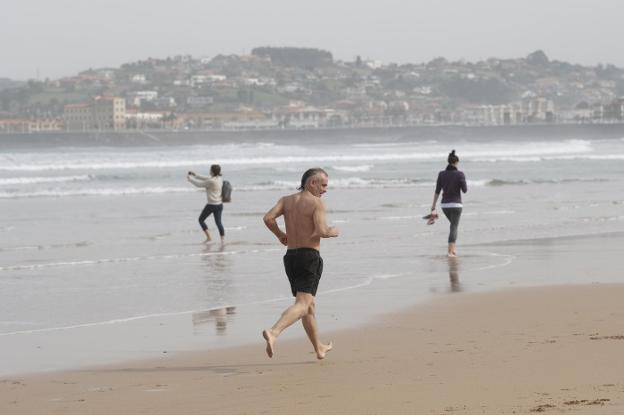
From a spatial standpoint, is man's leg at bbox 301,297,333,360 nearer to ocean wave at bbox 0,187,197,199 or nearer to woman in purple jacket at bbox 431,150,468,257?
woman in purple jacket at bbox 431,150,468,257

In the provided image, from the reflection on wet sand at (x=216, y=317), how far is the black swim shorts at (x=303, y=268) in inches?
65.1

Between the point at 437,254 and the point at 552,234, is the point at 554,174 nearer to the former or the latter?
the point at 552,234

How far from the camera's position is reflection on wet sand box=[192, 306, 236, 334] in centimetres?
981

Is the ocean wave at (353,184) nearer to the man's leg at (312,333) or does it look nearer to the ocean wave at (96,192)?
the ocean wave at (96,192)

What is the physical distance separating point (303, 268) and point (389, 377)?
0.97 m

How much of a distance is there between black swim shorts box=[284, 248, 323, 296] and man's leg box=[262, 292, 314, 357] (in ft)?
0.16

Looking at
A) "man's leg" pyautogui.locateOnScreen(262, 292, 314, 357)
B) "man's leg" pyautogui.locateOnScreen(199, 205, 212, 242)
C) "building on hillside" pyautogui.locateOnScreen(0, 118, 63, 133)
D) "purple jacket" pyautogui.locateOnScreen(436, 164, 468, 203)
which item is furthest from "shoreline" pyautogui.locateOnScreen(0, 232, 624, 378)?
"building on hillside" pyautogui.locateOnScreen(0, 118, 63, 133)

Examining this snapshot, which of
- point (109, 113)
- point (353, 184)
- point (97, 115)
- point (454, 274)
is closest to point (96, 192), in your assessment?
point (353, 184)

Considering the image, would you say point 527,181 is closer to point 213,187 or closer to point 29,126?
point 213,187

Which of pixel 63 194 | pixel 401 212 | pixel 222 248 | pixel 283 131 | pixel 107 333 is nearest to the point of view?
pixel 107 333

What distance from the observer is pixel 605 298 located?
10.7 m

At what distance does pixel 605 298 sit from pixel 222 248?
738 cm

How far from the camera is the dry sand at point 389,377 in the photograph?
6500 mm

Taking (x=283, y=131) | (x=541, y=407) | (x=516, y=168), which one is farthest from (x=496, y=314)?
(x=283, y=131)
